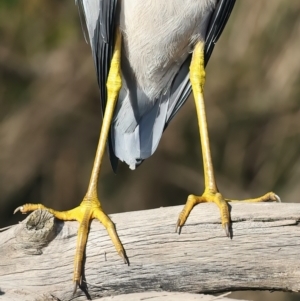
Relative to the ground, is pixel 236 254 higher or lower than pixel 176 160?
lower

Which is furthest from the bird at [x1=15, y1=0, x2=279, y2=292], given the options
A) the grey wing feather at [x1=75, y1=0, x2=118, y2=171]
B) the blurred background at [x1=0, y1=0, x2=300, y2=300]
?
the blurred background at [x1=0, y1=0, x2=300, y2=300]

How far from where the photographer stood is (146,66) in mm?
3219

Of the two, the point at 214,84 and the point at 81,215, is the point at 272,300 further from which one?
the point at 81,215

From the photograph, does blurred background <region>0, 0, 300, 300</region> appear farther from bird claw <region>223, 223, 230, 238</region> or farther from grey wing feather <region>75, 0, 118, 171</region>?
bird claw <region>223, 223, 230, 238</region>

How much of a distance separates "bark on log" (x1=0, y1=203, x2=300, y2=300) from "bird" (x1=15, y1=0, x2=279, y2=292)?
165mm

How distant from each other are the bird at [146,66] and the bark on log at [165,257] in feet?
0.54

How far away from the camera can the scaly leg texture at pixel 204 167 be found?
97.4 inches

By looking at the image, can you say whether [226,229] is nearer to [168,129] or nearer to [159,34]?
[159,34]

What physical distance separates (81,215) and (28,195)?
2.59m

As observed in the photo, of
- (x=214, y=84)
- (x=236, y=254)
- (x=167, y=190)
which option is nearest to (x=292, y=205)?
(x=236, y=254)

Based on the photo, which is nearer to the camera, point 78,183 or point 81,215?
point 81,215

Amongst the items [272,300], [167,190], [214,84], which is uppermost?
[214,84]

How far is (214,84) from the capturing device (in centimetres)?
489

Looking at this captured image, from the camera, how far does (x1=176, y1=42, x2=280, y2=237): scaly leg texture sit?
2.47 metres
